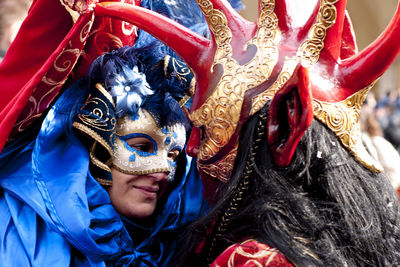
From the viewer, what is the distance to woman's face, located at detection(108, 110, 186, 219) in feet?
6.58

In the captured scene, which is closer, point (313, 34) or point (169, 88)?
point (313, 34)

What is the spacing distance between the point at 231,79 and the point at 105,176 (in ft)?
2.49

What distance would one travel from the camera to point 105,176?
78.9 inches

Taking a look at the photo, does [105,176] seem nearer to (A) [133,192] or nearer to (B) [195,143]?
(A) [133,192]

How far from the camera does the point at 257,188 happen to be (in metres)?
1.40

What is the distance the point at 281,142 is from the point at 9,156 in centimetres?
106

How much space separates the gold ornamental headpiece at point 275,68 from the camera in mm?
1390

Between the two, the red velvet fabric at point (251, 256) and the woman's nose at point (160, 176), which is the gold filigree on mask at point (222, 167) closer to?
the red velvet fabric at point (251, 256)

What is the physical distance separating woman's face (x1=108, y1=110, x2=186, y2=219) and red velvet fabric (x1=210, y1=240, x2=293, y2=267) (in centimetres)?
74

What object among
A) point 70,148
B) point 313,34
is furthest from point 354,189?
point 70,148

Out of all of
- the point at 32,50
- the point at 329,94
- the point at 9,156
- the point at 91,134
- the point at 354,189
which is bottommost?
the point at 9,156

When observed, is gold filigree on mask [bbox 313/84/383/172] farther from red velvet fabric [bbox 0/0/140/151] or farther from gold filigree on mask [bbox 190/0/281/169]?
red velvet fabric [bbox 0/0/140/151]

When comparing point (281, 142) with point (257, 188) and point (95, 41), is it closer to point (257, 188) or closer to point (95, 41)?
point (257, 188)

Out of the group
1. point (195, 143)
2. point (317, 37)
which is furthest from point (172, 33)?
point (317, 37)
